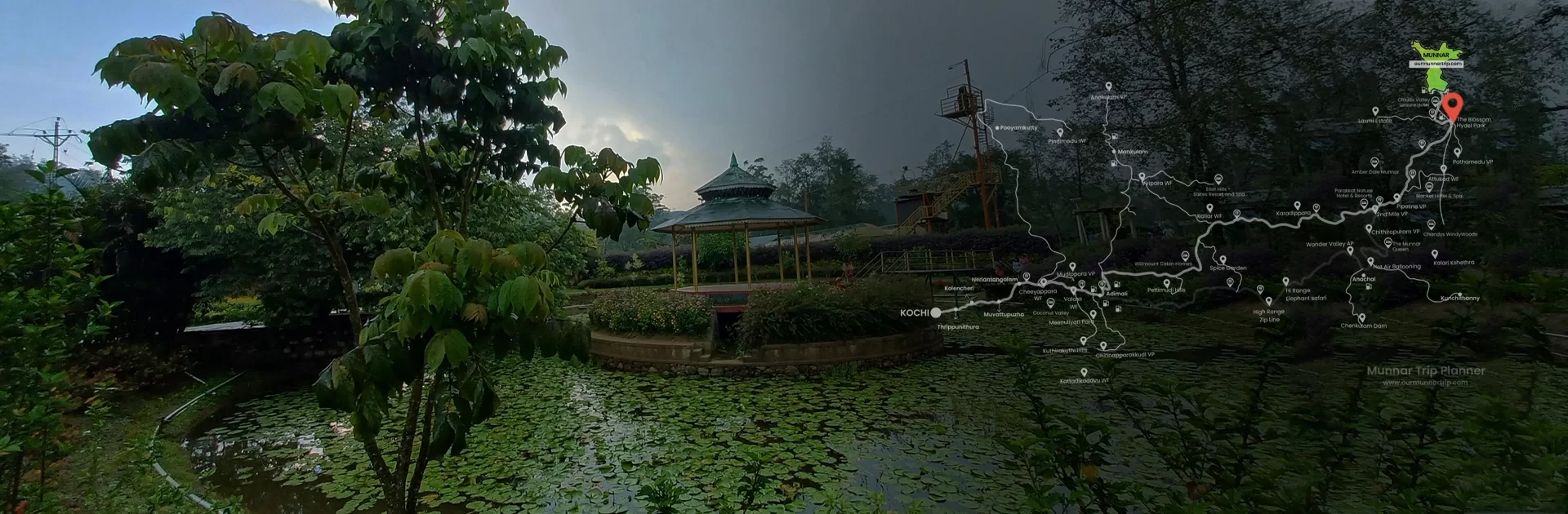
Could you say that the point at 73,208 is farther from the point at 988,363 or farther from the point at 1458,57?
the point at 988,363

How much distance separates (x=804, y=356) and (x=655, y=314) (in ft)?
6.15

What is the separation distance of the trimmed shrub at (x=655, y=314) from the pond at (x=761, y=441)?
3.58ft

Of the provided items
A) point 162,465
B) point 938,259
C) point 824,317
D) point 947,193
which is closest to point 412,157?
point 947,193

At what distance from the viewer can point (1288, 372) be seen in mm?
1718

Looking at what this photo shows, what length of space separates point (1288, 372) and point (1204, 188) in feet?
2.80

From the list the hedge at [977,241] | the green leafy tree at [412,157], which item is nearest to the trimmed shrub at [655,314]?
the hedge at [977,241]

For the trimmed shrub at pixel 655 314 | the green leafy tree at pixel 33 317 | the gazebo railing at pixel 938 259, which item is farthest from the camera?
the trimmed shrub at pixel 655 314

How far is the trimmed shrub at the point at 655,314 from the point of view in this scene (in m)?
5.91

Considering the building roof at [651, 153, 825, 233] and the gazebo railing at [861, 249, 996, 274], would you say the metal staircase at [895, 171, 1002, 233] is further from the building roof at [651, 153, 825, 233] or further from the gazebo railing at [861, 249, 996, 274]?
the building roof at [651, 153, 825, 233]

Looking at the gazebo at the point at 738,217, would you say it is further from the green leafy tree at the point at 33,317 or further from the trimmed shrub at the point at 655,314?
the green leafy tree at the point at 33,317

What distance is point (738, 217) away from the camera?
670 cm

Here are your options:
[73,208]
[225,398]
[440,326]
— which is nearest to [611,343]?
[225,398]

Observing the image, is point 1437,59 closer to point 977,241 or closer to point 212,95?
point 977,241

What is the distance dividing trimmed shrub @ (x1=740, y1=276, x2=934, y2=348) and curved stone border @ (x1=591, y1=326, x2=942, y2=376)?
0.10 metres
